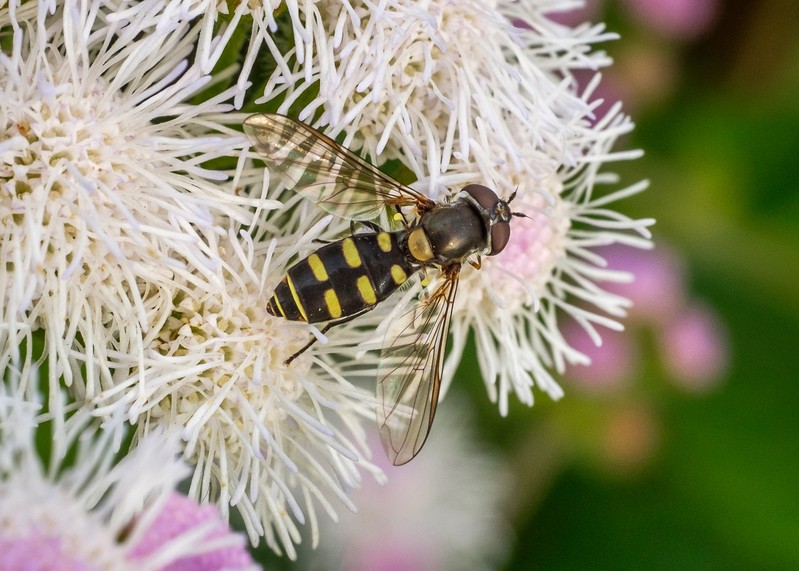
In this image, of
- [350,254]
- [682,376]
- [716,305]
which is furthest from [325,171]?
[716,305]

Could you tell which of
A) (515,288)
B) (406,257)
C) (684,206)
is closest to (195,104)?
(406,257)

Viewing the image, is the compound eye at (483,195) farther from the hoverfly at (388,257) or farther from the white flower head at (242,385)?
the white flower head at (242,385)

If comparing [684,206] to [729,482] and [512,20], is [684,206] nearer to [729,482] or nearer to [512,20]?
[729,482]

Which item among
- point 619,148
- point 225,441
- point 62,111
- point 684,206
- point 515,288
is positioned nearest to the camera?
point 62,111

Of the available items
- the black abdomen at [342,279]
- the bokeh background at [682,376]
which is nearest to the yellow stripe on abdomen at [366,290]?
the black abdomen at [342,279]

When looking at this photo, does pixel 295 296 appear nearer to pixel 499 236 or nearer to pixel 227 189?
pixel 227 189
